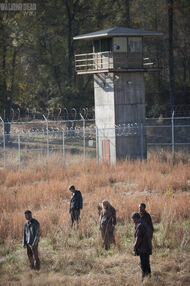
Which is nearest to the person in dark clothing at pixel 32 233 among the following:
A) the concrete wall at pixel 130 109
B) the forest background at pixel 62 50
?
the concrete wall at pixel 130 109

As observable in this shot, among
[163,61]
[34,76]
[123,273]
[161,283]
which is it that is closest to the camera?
[161,283]

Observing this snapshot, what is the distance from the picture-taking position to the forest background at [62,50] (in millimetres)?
41688

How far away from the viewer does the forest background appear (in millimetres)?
41688

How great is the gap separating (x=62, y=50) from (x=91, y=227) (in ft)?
109

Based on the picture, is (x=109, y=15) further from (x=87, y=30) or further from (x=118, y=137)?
(x=118, y=137)

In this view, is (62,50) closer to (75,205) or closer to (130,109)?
(130,109)

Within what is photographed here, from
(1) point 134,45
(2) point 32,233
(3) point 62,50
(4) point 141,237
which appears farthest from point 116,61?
(3) point 62,50

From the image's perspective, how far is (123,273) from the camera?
468 inches

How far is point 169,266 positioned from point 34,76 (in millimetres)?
39398

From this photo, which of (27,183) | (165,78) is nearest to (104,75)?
(27,183)

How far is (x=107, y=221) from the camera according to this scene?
13.1 m

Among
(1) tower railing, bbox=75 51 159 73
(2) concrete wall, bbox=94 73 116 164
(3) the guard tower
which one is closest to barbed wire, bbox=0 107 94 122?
(2) concrete wall, bbox=94 73 116 164

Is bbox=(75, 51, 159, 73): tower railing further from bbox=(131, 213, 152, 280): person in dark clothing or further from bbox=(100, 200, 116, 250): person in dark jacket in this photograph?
bbox=(131, 213, 152, 280): person in dark clothing

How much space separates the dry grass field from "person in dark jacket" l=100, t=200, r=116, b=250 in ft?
1.10
